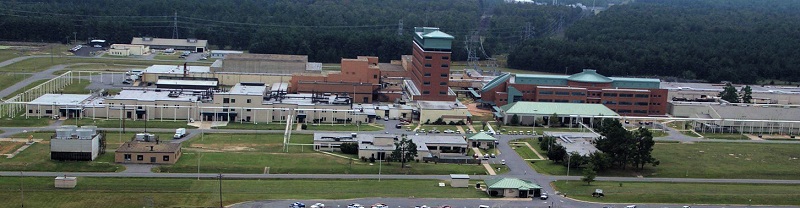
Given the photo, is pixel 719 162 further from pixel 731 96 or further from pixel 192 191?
pixel 192 191

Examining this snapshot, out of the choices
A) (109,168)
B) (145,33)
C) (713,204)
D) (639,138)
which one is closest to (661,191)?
(713,204)

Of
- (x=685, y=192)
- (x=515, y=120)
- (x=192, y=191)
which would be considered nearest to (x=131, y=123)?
→ (x=192, y=191)

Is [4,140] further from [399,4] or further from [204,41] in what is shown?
[399,4]

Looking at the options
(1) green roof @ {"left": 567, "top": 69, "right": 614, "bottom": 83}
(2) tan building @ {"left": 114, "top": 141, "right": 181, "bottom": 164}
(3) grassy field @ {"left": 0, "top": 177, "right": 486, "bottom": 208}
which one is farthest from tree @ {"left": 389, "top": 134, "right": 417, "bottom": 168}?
(1) green roof @ {"left": 567, "top": 69, "right": 614, "bottom": 83}

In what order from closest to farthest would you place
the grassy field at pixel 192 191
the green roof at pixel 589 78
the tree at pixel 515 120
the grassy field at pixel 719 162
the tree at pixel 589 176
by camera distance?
the grassy field at pixel 192 191, the tree at pixel 589 176, the grassy field at pixel 719 162, the tree at pixel 515 120, the green roof at pixel 589 78

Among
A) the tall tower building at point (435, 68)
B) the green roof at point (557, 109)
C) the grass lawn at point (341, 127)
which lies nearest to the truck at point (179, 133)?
the grass lawn at point (341, 127)

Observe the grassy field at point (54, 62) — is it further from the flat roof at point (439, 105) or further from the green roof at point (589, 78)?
the green roof at point (589, 78)
